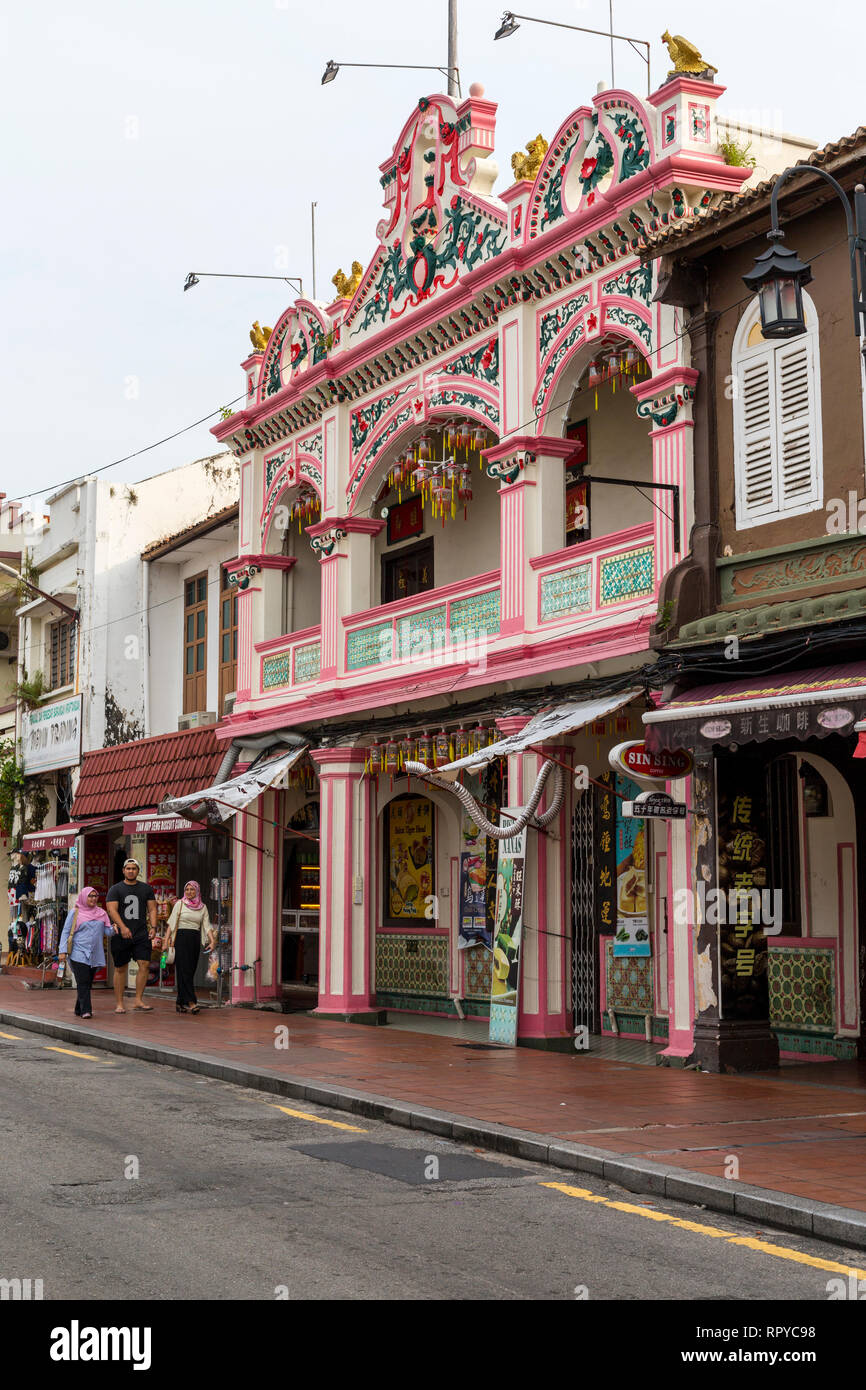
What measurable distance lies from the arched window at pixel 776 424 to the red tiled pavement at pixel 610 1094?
475 cm

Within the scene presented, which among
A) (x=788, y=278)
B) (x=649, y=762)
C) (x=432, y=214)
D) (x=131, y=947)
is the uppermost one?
(x=432, y=214)

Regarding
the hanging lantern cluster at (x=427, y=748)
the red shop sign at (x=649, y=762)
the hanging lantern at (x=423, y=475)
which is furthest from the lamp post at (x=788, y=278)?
the hanging lantern at (x=423, y=475)

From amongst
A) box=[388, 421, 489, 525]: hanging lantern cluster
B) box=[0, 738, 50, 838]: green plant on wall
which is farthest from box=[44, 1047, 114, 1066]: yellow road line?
box=[0, 738, 50, 838]: green plant on wall

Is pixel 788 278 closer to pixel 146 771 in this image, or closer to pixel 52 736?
pixel 146 771

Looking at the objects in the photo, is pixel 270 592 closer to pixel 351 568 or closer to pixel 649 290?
pixel 351 568

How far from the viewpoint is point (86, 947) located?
18328 mm

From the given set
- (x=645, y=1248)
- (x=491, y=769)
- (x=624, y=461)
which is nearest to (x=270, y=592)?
(x=491, y=769)

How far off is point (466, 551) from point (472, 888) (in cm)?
434

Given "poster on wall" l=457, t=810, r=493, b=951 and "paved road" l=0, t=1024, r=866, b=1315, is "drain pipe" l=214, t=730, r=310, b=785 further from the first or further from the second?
"paved road" l=0, t=1024, r=866, b=1315

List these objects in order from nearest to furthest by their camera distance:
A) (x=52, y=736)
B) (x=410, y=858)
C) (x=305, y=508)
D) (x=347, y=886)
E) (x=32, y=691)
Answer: (x=347, y=886)
(x=410, y=858)
(x=305, y=508)
(x=52, y=736)
(x=32, y=691)

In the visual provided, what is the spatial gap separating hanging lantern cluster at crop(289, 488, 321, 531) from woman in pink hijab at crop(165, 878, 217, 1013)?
545 cm

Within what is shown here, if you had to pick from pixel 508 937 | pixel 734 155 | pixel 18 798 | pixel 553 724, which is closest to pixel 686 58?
pixel 734 155

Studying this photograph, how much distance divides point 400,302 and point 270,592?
5.06 metres

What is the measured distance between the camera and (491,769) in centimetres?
1925
